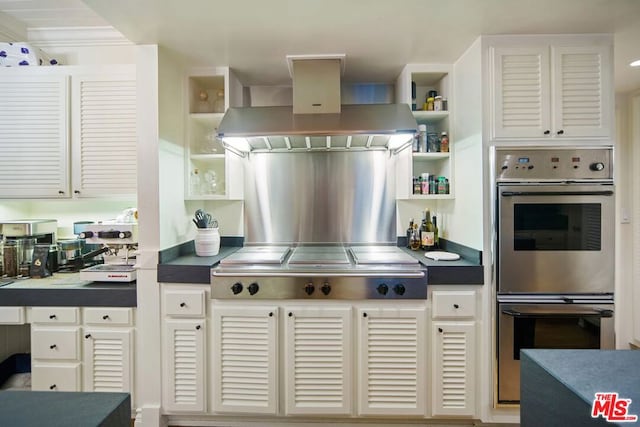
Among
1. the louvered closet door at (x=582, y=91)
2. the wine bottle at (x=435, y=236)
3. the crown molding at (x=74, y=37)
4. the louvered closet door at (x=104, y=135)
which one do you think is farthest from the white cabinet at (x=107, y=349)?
the louvered closet door at (x=582, y=91)

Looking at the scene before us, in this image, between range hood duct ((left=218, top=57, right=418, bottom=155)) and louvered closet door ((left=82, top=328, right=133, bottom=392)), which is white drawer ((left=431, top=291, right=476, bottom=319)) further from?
louvered closet door ((left=82, top=328, right=133, bottom=392))

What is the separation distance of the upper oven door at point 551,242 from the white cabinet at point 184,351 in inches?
69.1

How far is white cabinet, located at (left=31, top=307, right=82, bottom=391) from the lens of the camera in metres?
1.80

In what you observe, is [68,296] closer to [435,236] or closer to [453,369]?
[453,369]

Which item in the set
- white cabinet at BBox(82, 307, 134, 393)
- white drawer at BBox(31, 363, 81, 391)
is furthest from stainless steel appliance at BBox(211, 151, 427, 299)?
white drawer at BBox(31, 363, 81, 391)

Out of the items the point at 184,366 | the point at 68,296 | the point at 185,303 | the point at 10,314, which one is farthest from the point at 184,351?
the point at 10,314

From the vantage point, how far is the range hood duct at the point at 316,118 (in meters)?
1.84

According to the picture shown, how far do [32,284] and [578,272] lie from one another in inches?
127

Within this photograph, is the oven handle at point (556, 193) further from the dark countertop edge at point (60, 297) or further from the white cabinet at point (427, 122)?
the dark countertop edge at point (60, 297)

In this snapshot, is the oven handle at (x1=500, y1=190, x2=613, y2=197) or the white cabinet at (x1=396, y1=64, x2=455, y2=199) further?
Result: the white cabinet at (x1=396, y1=64, x2=455, y2=199)

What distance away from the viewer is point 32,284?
1.90 m

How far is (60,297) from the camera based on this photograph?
71.1 inches

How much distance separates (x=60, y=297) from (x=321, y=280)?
1.53 m

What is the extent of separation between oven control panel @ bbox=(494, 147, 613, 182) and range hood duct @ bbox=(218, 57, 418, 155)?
55 cm
